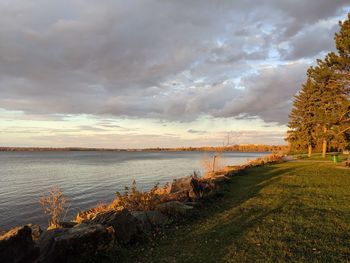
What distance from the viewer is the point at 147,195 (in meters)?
11.3

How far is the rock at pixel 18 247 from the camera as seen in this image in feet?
17.8

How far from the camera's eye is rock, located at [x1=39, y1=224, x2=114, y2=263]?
5957mm

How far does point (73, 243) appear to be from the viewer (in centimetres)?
614

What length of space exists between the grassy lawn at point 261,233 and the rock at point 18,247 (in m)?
2.02

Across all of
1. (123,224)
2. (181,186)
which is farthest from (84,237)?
(181,186)

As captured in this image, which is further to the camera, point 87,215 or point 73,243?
point 87,215

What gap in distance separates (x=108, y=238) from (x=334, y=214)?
7.66 m

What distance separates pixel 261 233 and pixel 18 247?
6012 mm

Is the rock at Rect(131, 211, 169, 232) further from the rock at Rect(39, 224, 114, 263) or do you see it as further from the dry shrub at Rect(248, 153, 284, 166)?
the dry shrub at Rect(248, 153, 284, 166)

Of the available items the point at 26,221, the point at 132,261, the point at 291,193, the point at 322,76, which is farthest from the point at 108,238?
the point at 322,76

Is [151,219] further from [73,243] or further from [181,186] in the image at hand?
[181,186]

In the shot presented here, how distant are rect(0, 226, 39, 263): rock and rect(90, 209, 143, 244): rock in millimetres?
2091

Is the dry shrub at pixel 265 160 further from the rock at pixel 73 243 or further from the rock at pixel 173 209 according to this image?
the rock at pixel 73 243

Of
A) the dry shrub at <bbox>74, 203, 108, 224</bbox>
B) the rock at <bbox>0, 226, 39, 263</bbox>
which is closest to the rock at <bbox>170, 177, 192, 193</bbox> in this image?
the dry shrub at <bbox>74, 203, 108, 224</bbox>
